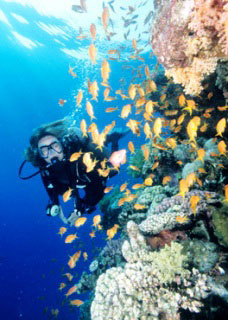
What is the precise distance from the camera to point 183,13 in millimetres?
2924

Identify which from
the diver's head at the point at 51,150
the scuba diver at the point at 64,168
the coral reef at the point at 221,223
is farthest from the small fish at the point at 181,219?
the diver's head at the point at 51,150

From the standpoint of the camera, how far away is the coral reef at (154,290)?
2479 millimetres

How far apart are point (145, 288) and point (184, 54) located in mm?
3382

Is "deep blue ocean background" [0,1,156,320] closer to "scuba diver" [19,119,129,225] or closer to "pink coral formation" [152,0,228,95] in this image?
"scuba diver" [19,119,129,225]

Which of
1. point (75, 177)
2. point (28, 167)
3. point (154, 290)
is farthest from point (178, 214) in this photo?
point (28, 167)

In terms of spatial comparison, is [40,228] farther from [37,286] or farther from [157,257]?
[157,257]

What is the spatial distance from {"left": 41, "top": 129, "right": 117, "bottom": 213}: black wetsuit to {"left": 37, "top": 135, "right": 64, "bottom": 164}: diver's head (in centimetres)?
13

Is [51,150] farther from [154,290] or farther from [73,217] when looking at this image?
[154,290]

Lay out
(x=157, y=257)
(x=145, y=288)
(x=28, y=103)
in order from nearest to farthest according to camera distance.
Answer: (x=145, y=288)
(x=157, y=257)
(x=28, y=103)

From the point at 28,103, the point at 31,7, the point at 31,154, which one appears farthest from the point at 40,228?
the point at 31,154

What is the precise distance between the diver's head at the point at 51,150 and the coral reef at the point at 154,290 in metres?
3.43

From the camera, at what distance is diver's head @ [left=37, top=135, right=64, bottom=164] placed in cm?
573

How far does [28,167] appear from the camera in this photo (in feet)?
220

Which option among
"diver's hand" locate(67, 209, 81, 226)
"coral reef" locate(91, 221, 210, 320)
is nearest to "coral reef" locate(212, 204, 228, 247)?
"coral reef" locate(91, 221, 210, 320)
